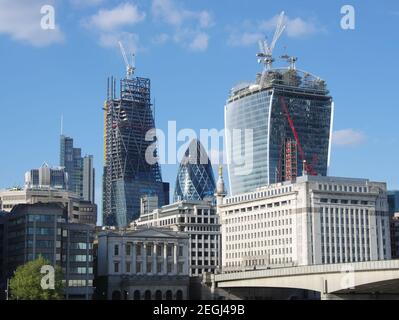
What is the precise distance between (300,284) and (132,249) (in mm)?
58332

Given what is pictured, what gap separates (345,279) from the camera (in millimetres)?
106750

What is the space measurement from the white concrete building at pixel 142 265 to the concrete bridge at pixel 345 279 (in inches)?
1681

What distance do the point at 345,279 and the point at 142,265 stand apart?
70.3 meters

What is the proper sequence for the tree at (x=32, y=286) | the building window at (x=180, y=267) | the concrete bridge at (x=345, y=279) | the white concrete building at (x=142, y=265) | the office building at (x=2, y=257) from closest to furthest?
the concrete bridge at (x=345, y=279), the tree at (x=32, y=286), the office building at (x=2, y=257), the white concrete building at (x=142, y=265), the building window at (x=180, y=267)

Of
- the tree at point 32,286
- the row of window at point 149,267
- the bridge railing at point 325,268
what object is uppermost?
the row of window at point 149,267

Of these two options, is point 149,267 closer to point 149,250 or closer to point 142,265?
point 142,265

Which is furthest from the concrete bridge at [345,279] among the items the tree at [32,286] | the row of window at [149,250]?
the row of window at [149,250]

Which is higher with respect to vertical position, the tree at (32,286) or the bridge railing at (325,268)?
the bridge railing at (325,268)

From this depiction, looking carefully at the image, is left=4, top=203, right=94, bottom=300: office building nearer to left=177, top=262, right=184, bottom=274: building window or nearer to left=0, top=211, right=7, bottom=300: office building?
left=0, top=211, right=7, bottom=300: office building

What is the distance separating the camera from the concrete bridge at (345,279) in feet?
332

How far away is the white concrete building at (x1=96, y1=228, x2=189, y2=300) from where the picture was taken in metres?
165

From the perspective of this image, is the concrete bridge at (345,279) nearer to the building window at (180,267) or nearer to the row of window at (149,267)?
the row of window at (149,267)

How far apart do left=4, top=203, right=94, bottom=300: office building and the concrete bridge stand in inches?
1538
